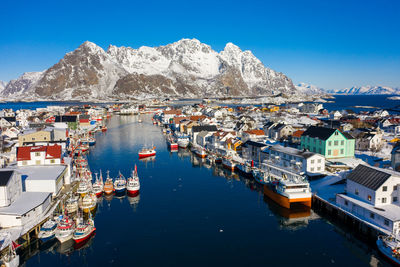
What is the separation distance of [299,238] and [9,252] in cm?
1830

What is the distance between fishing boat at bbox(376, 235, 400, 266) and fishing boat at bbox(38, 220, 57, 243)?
70.4 feet

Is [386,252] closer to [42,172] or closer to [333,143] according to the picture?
[333,143]

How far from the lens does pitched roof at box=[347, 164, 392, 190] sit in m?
22.4

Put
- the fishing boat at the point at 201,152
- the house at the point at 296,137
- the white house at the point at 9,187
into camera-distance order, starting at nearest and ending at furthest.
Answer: the white house at the point at 9,187 → the fishing boat at the point at 201,152 → the house at the point at 296,137

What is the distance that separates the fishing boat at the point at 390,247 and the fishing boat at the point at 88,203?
2153 centimetres

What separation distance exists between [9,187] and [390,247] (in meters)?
25.5

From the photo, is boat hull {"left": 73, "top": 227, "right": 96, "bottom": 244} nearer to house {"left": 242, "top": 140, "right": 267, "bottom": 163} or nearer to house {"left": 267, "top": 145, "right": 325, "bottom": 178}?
house {"left": 267, "top": 145, "right": 325, "bottom": 178}

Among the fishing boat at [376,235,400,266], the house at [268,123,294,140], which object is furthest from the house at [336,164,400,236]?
the house at [268,123,294,140]

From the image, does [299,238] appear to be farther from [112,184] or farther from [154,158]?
[154,158]

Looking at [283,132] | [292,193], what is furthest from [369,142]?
[292,193]

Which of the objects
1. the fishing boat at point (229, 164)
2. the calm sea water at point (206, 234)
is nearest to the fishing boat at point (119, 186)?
the calm sea water at point (206, 234)

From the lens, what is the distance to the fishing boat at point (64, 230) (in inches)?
833

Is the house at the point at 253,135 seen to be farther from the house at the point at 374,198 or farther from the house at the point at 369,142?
the house at the point at 374,198

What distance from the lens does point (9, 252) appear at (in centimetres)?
1748
